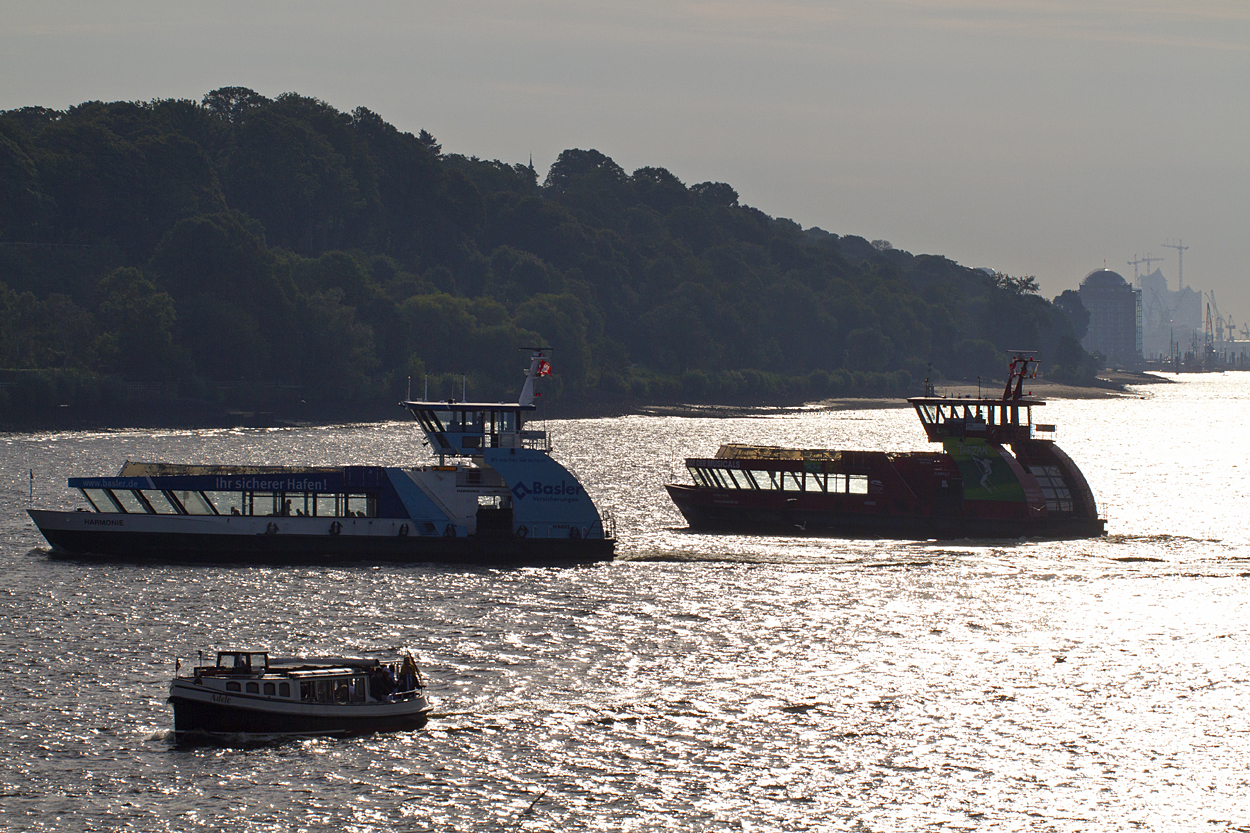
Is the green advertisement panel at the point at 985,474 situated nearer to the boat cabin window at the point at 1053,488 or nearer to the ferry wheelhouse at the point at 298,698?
the boat cabin window at the point at 1053,488

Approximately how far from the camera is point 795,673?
1929 inches

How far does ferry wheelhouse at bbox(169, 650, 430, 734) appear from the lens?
4019 centimetres

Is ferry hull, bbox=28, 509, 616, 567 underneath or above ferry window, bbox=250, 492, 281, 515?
underneath

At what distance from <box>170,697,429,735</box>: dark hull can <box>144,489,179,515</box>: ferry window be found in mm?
27803

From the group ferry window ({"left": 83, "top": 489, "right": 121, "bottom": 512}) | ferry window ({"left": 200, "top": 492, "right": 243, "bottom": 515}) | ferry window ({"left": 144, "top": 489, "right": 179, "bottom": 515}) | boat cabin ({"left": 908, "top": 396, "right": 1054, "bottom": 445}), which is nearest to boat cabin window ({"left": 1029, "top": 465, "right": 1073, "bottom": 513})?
boat cabin ({"left": 908, "top": 396, "right": 1054, "bottom": 445})

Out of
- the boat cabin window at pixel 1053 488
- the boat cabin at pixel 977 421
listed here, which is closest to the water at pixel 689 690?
the boat cabin window at pixel 1053 488

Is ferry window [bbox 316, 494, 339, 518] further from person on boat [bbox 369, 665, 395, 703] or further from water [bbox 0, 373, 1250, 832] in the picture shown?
person on boat [bbox 369, 665, 395, 703]

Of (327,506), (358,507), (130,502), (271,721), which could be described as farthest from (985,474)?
(271,721)

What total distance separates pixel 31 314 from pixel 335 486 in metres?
144

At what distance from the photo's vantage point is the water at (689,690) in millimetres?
35844

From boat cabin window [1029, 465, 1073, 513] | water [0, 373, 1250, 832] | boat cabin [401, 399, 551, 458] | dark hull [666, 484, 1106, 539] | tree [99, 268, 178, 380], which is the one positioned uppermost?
tree [99, 268, 178, 380]

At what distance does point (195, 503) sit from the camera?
66438mm

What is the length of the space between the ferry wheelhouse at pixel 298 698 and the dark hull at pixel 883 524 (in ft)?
142

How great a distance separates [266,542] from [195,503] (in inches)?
164
